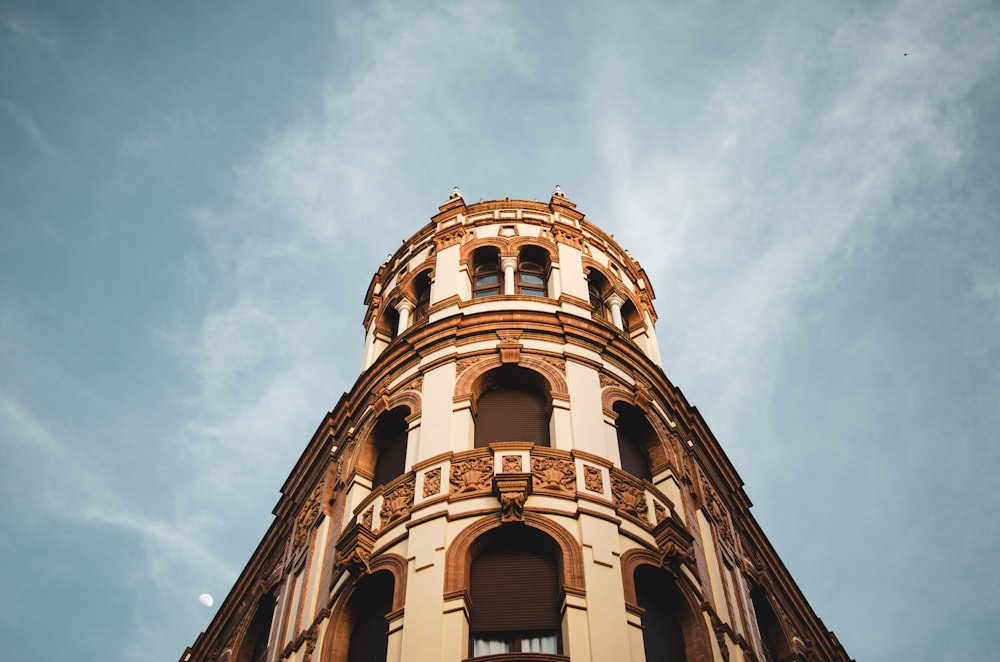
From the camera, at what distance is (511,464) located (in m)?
24.8

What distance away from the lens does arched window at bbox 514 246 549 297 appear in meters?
33.2

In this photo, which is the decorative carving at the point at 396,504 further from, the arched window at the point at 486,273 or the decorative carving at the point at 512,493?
the arched window at the point at 486,273

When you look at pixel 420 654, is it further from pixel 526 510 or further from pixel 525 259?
pixel 525 259

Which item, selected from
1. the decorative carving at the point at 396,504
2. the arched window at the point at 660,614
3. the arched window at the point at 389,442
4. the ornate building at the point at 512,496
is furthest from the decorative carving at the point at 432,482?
the arched window at the point at 660,614

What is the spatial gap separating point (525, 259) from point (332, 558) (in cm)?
1257

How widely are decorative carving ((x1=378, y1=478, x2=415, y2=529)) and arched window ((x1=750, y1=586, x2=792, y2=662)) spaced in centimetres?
1116

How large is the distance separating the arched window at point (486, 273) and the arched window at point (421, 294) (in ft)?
5.02

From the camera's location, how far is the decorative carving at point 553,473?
24.3 meters

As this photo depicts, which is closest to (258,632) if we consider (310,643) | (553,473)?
(310,643)

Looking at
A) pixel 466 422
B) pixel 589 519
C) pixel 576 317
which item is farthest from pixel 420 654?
pixel 576 317

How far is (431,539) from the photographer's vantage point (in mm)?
23250

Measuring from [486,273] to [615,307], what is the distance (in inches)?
165

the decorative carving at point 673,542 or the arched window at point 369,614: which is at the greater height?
the decorative carving at point 673,542

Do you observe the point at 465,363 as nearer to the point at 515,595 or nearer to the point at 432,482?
the point at 432,482
